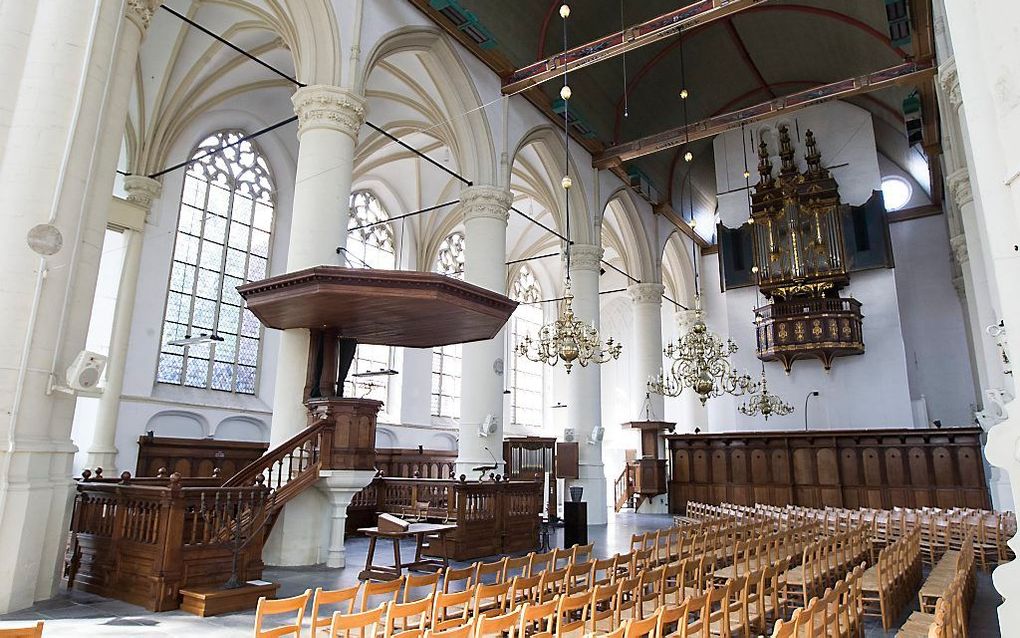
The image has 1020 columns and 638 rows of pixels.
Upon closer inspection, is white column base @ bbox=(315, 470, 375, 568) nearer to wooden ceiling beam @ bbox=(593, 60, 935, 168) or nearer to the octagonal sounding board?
the octagonal sounding board

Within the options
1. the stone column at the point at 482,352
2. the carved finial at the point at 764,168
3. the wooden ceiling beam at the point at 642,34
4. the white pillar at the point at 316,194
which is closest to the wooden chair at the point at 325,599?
the white pillar at the point at 316,194

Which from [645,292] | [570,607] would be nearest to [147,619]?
[570,607]

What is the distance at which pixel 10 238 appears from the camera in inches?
220

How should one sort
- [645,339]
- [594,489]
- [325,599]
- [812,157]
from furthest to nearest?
[645,339] → [812,157] → [594,489] → [325,599]

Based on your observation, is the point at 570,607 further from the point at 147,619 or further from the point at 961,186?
the point at 961,186

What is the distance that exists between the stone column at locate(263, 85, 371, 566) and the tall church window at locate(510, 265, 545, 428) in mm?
14217

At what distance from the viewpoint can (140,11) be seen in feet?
22.2

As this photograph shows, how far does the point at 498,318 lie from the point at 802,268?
12.4 meters

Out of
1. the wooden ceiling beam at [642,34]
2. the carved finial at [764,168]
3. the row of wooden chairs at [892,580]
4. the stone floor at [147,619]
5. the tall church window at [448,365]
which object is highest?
the carved finial at [764,168]

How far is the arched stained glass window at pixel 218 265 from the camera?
1362cm

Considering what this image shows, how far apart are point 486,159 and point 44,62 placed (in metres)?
7.69

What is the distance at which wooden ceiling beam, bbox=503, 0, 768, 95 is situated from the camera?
34.0 feet

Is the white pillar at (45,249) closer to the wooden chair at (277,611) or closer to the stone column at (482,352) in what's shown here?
the wooden chair at (277,611)

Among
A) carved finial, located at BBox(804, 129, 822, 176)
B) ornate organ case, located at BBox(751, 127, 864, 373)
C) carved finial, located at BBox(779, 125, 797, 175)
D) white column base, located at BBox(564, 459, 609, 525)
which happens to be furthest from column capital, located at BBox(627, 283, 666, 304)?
white column base, located at BBox(564, 459, 609, 525)
